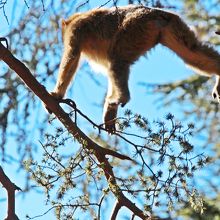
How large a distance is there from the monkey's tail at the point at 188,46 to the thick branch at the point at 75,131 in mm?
2123

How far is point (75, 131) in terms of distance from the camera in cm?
407

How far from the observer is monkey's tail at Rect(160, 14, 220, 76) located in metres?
6.14

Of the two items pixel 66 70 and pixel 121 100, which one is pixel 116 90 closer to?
pixel 121 100

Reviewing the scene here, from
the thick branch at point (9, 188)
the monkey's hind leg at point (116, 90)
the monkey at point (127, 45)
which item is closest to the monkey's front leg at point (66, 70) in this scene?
the monkey at point (127, 45)

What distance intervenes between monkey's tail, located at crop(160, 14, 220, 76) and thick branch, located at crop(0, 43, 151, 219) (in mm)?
2123

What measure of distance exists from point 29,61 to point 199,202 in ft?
9.10

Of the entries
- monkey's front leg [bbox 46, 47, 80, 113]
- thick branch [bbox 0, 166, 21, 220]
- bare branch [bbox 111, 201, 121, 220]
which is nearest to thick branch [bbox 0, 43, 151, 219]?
bare branch [bbox 111, 201, 121, 220]

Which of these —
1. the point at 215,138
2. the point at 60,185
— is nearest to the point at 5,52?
the point at 60,185

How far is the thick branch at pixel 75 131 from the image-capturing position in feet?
12.8

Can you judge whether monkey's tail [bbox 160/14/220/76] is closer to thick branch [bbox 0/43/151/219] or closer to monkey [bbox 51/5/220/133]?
monkey [bbox 51/5/220/133]

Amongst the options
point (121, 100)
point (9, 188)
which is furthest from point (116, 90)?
point (9, 188)

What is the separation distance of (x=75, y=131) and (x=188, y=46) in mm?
2429

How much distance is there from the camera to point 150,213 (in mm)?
3832

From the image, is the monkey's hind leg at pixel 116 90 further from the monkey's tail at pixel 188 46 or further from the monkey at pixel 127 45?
the monkey's tail at pixel 188 46
